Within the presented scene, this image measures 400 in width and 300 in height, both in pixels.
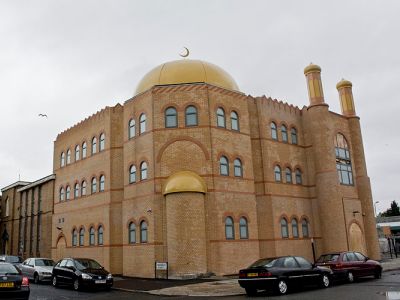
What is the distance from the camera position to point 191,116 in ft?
77.6

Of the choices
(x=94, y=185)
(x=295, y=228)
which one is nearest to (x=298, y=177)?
(x=295, y=228)

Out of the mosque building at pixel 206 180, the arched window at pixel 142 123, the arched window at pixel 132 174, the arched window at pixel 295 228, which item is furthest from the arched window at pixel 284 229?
the arched window at pixel 142 123

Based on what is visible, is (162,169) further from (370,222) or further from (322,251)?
(370,222)

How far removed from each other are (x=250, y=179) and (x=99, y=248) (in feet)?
36.1

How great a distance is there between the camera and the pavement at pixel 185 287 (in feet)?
50.6

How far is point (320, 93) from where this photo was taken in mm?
29688

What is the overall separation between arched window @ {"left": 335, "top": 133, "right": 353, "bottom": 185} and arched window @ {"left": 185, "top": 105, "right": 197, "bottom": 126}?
1283cm

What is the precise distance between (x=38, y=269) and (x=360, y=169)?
960 inches

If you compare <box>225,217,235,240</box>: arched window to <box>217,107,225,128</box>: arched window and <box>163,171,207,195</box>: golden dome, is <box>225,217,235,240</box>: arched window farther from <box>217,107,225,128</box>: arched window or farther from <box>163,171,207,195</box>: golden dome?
<box>217,107,225,128</box>: arched window

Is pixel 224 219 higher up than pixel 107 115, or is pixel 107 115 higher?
pixel 107 115

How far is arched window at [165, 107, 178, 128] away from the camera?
23516mm

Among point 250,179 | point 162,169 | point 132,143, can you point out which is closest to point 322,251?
point 250,179

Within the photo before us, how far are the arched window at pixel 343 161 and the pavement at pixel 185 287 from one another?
14.7 meters

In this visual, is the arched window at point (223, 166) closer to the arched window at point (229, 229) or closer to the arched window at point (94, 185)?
the arched window at point (229, 229)
